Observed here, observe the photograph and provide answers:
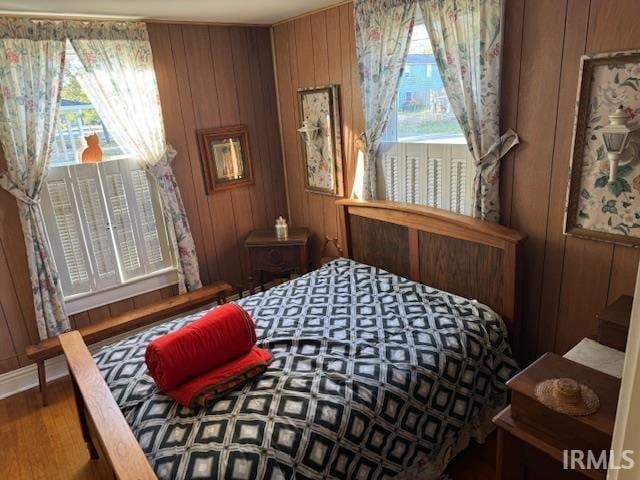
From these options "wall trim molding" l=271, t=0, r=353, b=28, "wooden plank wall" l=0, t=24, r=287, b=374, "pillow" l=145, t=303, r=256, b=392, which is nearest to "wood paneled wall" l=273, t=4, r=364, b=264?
"wall trim molding" l=271, t=0, r=353, b=28

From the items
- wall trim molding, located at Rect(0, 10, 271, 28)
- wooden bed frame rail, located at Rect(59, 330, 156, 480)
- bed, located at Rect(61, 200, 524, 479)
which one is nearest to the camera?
Result: wooden bed frame rail, located at Rect(59, 330, 156, 480)

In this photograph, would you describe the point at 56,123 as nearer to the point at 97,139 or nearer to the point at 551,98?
the point at 97,139

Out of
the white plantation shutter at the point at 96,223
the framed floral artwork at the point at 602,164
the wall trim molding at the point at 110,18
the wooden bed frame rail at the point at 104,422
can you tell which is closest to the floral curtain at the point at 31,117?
the wall trim molding at the point at 110,18

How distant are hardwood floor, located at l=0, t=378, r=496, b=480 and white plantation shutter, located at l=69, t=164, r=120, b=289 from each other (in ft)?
2.62

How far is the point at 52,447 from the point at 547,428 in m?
2.50

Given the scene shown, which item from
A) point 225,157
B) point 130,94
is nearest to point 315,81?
point 225,157

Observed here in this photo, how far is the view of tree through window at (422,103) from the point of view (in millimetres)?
2521

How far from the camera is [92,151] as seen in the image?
296 centimetres

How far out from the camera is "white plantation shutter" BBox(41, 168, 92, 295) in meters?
2.88

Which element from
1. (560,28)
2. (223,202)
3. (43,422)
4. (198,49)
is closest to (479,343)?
→ (560,28)

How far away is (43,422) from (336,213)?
2378 mm

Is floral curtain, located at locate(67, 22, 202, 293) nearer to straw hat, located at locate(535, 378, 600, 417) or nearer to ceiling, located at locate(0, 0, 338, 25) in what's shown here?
ceiling, located at locate(0, 0, 338, 25)

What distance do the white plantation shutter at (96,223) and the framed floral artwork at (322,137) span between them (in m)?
1.55

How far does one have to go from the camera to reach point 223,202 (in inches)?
143
